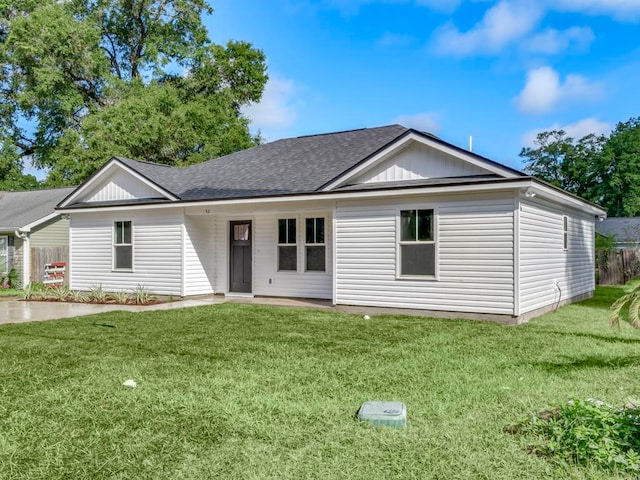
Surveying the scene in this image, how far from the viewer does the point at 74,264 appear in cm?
1620

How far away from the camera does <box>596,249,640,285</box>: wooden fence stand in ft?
68.7

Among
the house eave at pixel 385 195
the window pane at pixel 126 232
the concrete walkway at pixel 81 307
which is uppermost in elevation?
the house eave at pixel 385 195

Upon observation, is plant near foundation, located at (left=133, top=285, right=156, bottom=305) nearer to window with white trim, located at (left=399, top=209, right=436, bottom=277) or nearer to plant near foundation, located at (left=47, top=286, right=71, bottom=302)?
plant near foundation, located at (left=47, top=286, right=71, bottom=302)

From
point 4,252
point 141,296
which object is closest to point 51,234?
point 4,252

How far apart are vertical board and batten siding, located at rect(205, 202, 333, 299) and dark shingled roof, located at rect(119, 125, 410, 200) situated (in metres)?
0.72

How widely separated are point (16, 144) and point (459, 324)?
3198 centimetres

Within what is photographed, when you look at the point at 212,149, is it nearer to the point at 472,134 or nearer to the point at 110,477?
the point at 472,134

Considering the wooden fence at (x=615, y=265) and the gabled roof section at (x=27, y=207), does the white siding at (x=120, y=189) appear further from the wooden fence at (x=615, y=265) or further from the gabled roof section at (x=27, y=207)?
the wooden fence at (x=615, y=265)

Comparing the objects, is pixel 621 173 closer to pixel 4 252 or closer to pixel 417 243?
pixel 417 243

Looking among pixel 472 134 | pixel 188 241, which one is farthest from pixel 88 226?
pixel 472 134

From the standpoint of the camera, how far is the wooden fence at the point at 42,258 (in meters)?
19.6

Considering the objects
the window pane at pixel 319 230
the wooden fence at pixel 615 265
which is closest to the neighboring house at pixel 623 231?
the wooden fence at pixel 615 265

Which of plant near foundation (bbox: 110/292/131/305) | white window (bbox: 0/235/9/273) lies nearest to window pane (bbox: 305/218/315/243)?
plant near foundation (bbox: 110/292/131/305)

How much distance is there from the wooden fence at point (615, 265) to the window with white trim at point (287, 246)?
14037mm
